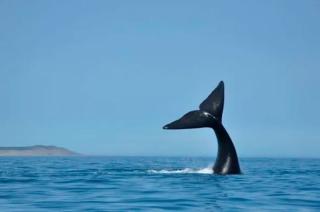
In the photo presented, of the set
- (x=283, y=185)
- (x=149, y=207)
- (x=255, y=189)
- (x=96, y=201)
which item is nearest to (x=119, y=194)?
(x=96, y=201)

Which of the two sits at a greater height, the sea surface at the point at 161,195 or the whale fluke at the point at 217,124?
the whale fluke at the point at 217,124

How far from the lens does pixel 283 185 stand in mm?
19016

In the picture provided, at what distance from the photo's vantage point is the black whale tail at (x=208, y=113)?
790 inches

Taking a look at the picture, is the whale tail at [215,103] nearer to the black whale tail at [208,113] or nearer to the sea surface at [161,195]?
the black whale tail at [208,113]

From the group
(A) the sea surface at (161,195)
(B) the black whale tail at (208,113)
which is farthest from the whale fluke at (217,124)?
(A) the sea surface at (161,195)

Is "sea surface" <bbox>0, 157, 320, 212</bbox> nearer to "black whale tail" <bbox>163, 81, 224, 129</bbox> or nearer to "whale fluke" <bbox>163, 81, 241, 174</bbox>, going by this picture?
"whale fluke" <bbox>163, 81, 241, 174</bbox>

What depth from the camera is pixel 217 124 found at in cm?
2094

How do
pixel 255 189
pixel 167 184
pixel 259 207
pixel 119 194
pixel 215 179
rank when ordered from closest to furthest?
1. pixel 259 207
2. pixel 119 194
3. pixel 255 189
4. pixel 167 184
5. pixel 215 179

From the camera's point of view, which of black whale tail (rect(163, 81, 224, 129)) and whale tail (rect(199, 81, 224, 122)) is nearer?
black whale tail (rect(163, 81, 224, 129))

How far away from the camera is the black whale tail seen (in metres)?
20.1

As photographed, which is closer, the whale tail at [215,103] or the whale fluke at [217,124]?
the whale fluke at [217,124]

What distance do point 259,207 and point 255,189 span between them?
389 cm

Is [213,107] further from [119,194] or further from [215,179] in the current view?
[119,194]

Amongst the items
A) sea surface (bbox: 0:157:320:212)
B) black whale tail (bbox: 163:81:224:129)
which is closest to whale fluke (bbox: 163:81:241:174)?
black whale tail (bbox: 163:81:224:129)
